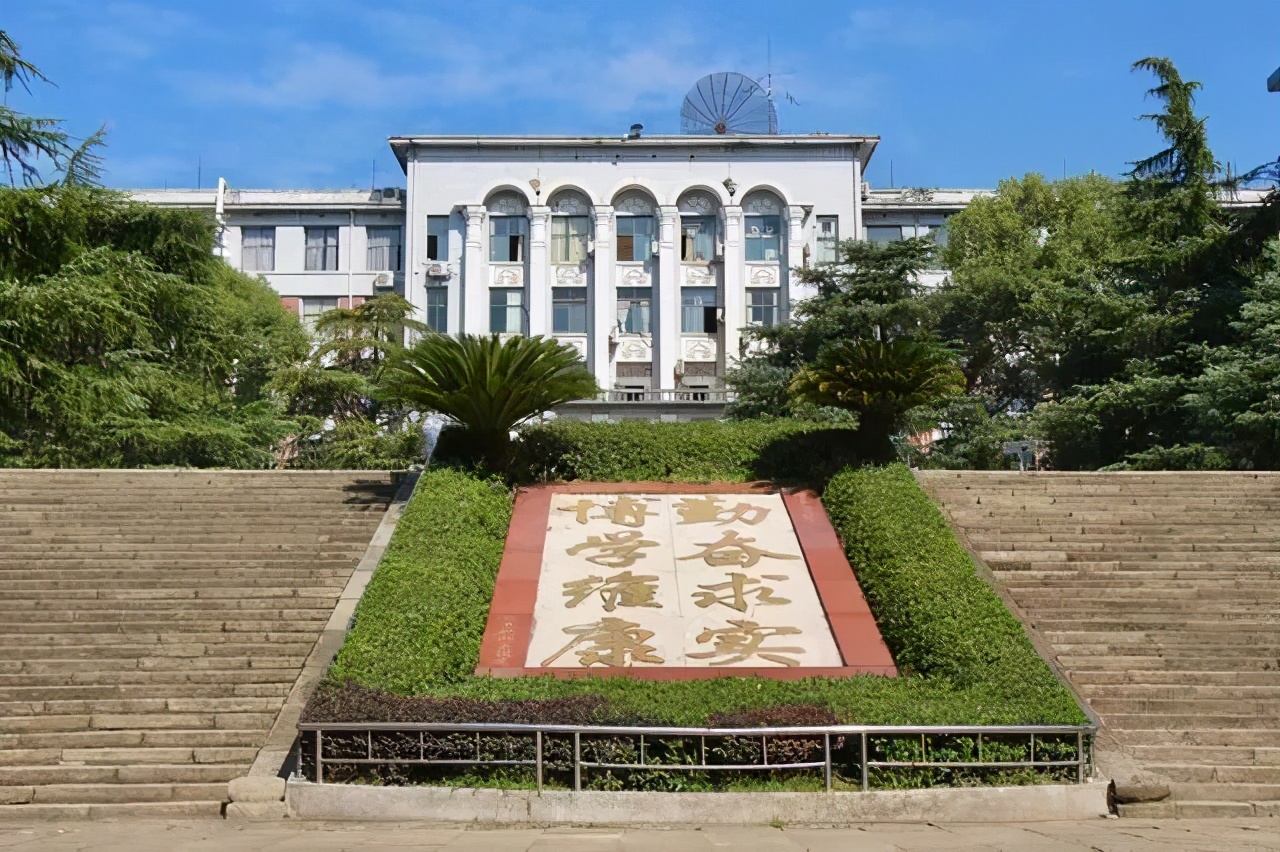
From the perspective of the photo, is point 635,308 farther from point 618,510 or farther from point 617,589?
point 617,589

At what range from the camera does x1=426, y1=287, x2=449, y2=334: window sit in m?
41.2

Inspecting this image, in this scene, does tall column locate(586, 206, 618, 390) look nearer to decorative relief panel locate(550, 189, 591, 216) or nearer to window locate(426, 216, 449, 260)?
decorative relief panel locate(550, 189, 591, 216)

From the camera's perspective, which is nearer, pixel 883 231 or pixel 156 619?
pixel 156 619

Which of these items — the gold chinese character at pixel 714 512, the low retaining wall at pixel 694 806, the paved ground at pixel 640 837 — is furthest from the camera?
the gold chinese character at pixel 714 512

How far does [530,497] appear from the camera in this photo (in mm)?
17016

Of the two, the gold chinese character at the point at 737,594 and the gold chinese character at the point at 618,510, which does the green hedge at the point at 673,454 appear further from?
the gold chinese character at the point at 737,594

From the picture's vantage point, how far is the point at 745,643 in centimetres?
1322

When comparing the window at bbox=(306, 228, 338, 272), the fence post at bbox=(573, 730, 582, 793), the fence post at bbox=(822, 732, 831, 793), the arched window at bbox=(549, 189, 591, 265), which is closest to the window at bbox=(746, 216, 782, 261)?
the arched window at bbox=(549, 189, 591, 265)

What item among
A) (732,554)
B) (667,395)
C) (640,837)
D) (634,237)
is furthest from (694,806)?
(634,237)

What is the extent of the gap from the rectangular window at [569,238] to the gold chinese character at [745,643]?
94.2 feet

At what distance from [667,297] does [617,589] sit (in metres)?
27.1

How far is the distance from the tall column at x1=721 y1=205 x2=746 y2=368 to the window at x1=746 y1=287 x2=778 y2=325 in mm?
208

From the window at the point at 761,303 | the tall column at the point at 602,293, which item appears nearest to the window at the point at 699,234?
the window at the point at 761,303

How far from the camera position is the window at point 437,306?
135 feet
